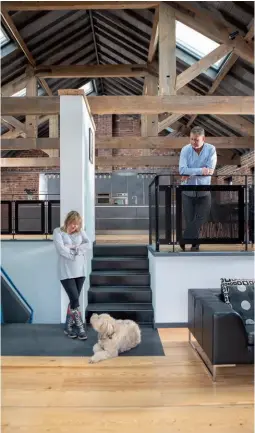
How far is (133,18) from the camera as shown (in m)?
7.29

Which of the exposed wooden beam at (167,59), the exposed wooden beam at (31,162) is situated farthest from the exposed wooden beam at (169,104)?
the exposed wooden beam at (31,162)

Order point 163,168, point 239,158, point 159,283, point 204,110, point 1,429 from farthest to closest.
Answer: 1. point 163,168
2. point 239,158
3. point 204,110
4. point 159,283
5. point 1,429

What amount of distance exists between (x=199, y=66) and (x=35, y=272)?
13.4 feet

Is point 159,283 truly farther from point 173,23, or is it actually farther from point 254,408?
point 173,23

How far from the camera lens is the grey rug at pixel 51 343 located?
3.74 meters

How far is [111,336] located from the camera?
142 inches

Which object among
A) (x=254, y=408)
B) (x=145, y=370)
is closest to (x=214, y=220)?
(x=145, y=370)

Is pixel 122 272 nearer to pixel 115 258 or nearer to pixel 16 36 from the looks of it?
pixel 115 258

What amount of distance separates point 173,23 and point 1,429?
19.3 feet

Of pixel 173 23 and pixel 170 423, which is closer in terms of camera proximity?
pixel 170 423

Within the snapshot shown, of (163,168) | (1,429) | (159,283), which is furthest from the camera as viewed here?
(163,168)

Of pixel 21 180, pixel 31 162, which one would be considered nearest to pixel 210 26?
pixel 31 162

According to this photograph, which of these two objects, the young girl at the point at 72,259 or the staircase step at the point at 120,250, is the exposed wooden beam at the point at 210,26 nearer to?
the staircase step at the point at 120,250

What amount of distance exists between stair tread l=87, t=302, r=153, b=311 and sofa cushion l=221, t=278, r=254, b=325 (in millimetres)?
1463
